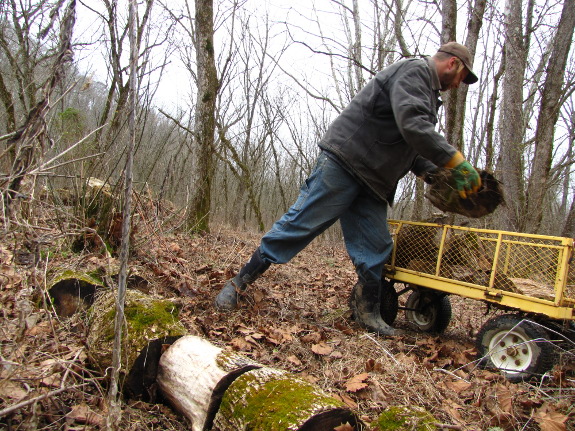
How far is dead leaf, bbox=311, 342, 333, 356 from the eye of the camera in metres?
2.80

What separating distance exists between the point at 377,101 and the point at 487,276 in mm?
1502

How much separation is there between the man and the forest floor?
0.39 metres

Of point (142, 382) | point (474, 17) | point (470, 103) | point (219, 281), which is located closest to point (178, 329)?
point (142, 382)

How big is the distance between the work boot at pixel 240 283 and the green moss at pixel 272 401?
4.67ft

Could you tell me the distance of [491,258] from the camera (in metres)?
3.01

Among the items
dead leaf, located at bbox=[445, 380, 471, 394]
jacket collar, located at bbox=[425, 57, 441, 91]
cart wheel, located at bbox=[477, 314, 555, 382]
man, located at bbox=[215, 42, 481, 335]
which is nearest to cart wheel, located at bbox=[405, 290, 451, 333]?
man, located at bbox=[215, 42, 481, 335]

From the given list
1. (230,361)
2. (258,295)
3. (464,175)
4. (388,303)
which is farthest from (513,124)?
(230,361)

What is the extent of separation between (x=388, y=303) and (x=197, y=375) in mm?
2213

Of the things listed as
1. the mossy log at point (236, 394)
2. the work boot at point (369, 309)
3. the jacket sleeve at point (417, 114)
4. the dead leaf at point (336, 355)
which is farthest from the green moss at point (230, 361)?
the jacket sleeve at point (417, 114)

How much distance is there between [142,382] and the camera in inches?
88.9

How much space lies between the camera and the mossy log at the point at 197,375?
1956mm

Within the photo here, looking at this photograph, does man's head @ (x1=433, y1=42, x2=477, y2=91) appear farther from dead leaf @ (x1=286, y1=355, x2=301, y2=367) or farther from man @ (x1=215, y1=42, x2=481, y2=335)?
dead leaf @ (x1=286, y1=355, x2=301, y2=367)

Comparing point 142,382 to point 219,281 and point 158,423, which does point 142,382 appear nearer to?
point 158,423

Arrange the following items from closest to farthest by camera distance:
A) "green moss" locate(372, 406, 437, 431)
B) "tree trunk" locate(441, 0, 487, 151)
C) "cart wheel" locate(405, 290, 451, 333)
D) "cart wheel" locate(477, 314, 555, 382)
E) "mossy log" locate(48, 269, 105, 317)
Answer: "green moss" locate(372, 406, 437, 431), "cart wheel" locate(477, 314, 555, 382), "mossy log" locate(48, 269, 105, 317), "cart wheel" locate(405, 290, 451, 333), "tree trunk" locate(441, 0, 487, 151)
